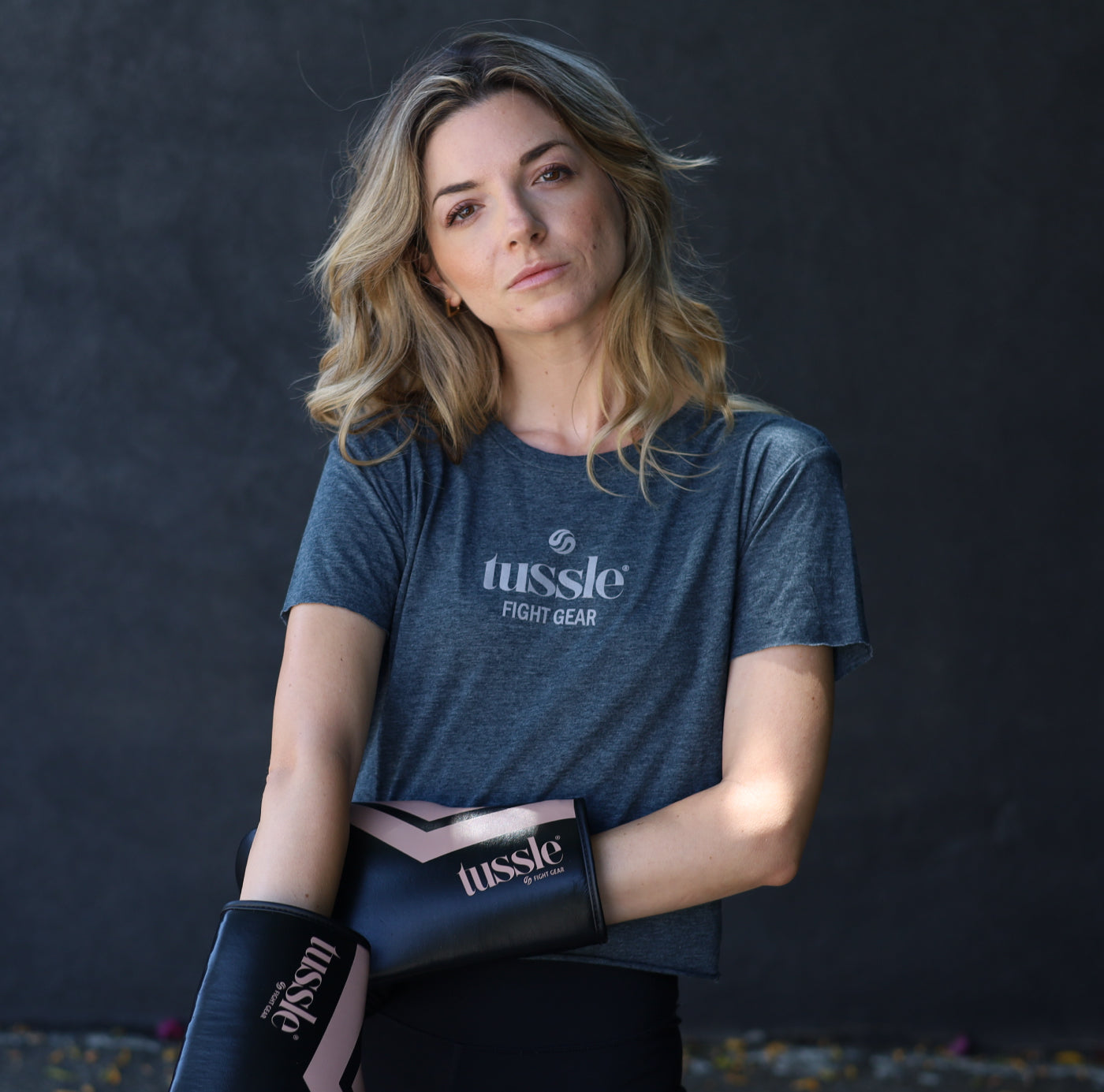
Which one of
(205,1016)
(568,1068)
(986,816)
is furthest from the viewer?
(986,816)

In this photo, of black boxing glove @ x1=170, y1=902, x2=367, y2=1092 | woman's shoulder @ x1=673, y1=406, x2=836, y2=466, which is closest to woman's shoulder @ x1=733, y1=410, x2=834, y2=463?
woman's shoulder @ x1=673, y1=406, x2=836, y2=466

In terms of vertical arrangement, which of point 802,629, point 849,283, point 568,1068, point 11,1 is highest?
point 11,1

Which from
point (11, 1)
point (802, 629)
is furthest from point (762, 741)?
point (11, 1)

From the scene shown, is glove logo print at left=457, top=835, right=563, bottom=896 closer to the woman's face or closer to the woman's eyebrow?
the woman's face

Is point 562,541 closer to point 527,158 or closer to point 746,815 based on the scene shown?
point 746,815

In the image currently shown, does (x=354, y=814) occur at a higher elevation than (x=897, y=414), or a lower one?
lower

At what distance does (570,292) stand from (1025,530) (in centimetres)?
198

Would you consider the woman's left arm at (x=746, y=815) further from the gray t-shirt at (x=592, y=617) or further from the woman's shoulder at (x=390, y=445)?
the woman's shoulder at (x=390, y=445)

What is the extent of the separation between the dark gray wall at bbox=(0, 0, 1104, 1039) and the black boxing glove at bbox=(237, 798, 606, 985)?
1.91m

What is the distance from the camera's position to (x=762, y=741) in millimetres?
1280

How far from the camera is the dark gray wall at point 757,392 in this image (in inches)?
115

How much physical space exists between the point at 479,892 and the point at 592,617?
334 mm

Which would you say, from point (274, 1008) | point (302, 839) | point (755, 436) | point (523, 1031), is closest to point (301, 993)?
point (274, 1008)

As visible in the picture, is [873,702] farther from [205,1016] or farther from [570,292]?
[205,1016]
